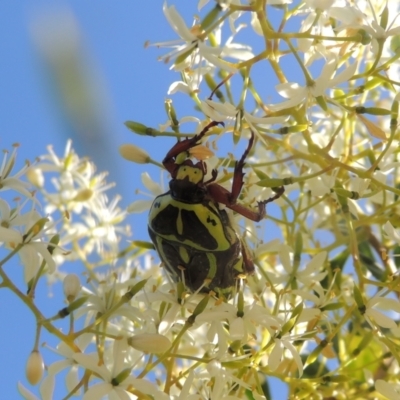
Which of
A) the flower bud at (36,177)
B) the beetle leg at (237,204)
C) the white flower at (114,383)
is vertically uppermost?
the flower bud at (36,177)

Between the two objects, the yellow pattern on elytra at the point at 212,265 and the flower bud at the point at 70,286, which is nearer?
the flower bud at the point at 70,286

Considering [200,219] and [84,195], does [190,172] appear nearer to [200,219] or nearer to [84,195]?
[200,219]

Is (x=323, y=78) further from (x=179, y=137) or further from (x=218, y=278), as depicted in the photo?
(x=218, y=278)

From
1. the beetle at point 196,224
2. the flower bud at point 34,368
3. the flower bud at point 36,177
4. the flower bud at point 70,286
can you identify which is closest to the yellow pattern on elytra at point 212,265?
the beetle at point 196,224

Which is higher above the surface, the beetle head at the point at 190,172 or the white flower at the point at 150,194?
the beetle head at the point at 190,172

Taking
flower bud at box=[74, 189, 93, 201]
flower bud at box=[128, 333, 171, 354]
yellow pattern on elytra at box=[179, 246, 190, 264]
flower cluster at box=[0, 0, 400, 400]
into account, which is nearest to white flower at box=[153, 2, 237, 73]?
flower cluster at box=[0, 0, 400, 400]

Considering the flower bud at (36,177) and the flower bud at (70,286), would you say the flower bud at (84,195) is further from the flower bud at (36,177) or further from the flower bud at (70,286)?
the flower bud at (70,286)

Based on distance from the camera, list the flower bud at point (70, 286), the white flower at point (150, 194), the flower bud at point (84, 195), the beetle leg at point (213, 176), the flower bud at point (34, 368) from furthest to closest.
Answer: the flower bud at point (84, 195) < the white flower at point (150, 194) < the beetle leg at point (213, 176) < the flower bud at point (70, 286) < the flower bud at point (34, 368)

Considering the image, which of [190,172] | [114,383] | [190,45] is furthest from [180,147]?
[114,383]
